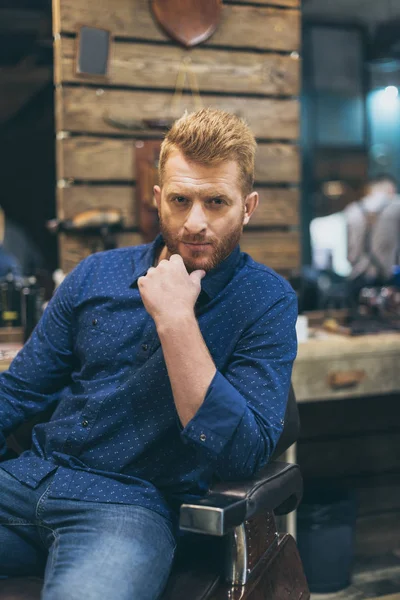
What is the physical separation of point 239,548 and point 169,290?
559 mm

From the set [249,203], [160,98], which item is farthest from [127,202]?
[249,203]

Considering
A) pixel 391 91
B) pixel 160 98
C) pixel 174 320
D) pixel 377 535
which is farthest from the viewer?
pixel 391 91

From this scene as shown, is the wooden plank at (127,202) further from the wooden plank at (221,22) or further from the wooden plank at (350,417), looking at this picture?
the wooden plank at (350,417)

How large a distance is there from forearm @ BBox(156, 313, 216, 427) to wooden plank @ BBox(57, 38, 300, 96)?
5.97 feet

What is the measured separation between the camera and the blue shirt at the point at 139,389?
1.52m

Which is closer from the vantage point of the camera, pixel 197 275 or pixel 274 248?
pixel 197 275

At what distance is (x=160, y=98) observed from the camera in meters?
3.14

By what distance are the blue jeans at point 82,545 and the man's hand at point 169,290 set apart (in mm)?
433

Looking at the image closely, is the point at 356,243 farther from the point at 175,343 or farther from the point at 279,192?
the point at 175,343

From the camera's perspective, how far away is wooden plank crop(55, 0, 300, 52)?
297cm

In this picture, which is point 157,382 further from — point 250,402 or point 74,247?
point 74,247

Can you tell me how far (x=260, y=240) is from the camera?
3.38m

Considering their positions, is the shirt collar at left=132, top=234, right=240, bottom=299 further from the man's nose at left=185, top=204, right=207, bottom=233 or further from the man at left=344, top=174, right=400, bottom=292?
the man at left=344, top=174, right=400, bottom=292

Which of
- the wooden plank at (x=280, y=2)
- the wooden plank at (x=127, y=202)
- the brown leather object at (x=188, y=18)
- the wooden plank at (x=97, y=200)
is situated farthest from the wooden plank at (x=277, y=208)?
the wooden plank at (x=280, y=2)
